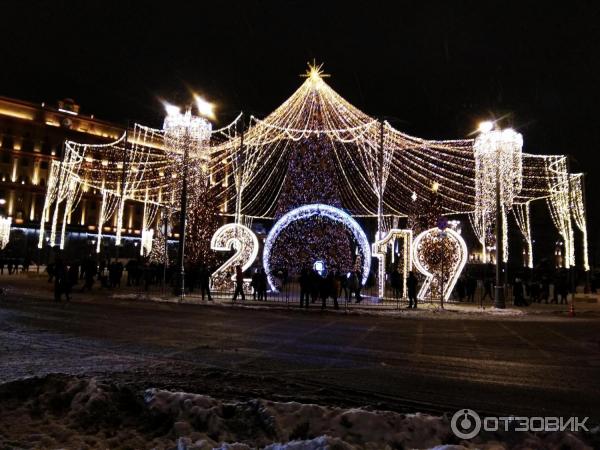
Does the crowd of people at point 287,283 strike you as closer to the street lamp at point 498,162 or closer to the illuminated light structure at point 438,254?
the illuminated light structure at point 438,254

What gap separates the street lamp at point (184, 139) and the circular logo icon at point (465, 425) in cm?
1818

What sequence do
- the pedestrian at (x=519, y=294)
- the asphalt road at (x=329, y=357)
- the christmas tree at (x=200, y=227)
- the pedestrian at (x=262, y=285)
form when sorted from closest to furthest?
the asphalt road at (x=329, y=357), the pedestrian at (x=262, y=285), the pedestrian at (x=519, y=294), the christmas tree at (x=200, y=227)

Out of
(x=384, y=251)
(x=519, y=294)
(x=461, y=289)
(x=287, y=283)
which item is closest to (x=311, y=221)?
(x=384, y=251)

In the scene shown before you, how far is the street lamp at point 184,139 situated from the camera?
74.2 ft

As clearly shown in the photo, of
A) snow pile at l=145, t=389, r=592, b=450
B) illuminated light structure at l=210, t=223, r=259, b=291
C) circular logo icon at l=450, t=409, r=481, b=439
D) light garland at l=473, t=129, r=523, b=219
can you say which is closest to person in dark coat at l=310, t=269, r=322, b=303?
illuminated light structure at l=210, t=223, r=259, b=291

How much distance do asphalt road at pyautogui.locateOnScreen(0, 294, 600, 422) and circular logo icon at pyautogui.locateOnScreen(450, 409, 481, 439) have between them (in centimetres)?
62

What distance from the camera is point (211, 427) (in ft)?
16.1

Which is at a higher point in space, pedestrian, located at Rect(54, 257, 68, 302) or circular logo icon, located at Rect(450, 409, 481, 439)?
pedestrian, located at Rect(54, 257, 68, 302)

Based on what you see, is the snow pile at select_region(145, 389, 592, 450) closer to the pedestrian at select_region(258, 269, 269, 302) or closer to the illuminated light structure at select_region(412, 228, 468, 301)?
the pedestrian at select_region(258, 269, 269, 302)

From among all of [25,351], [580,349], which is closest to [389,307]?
[580,349]

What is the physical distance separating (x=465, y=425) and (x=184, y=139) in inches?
777

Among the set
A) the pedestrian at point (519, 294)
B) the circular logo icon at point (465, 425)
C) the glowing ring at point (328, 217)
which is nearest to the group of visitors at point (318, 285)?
the glowing ring at point (328, 217)

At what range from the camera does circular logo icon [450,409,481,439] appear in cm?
491

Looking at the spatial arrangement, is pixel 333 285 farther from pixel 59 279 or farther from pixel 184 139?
pixel 59 279
